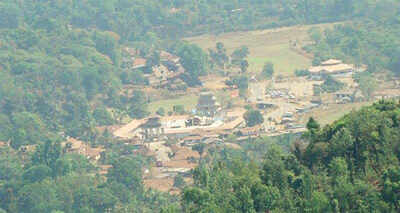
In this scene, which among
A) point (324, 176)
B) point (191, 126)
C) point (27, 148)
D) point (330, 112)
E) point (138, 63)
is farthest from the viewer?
point (138, 63)

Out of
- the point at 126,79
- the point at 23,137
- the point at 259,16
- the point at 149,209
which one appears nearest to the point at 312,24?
the point at 259,16

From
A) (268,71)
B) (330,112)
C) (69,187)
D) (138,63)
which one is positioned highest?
(138,63)

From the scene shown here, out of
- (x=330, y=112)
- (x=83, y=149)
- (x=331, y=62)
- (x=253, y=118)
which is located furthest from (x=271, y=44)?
(x=83, y=149)

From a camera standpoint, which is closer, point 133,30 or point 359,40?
point 359,40

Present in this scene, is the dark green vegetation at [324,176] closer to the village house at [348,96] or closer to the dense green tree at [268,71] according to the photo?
the village house at [348,96]

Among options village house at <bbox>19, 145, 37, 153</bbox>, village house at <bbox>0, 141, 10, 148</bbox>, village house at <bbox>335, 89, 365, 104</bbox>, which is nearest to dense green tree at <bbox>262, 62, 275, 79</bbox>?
village house at <bbox>335, 89, 365, 104</bbox>

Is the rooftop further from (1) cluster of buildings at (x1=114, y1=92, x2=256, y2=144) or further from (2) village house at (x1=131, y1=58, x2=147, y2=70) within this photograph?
(2) village house at (x1=131, y1=58, x2=147, y2=70)

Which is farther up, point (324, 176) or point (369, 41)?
point (369, 41)

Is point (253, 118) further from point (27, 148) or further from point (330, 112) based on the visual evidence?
point (27, 148)

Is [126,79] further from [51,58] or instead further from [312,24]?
[312,24]
